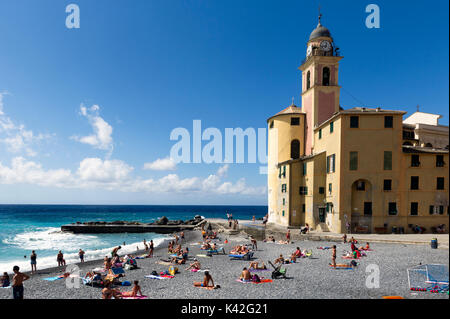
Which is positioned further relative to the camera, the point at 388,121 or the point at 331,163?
the point at 331,163

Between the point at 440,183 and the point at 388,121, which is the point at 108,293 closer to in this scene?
the point at 388,121

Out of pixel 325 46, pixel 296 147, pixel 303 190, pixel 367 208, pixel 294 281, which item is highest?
pixel 325 46

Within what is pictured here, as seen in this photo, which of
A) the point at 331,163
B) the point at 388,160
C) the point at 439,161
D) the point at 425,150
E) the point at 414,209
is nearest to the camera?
the point at 439,161

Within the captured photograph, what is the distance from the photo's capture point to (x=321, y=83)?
3616cm

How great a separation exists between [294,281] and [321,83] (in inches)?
1097

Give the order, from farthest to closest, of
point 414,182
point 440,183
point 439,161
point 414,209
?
1. point 414,209
2. point 414,182
3. point 440,183
4. point 439,161

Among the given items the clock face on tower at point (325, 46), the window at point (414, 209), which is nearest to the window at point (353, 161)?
the window at point (414, 209)

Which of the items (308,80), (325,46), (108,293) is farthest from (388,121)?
(108,293)

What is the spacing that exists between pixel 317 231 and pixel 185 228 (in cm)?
2825

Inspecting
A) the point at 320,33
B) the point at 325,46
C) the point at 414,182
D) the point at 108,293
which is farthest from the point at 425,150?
the point at 108,293

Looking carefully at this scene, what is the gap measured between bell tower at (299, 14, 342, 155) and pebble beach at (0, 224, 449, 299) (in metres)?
17.7

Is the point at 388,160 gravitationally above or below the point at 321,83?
below

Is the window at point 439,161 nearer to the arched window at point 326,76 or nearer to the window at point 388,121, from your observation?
the window at point 388,121
